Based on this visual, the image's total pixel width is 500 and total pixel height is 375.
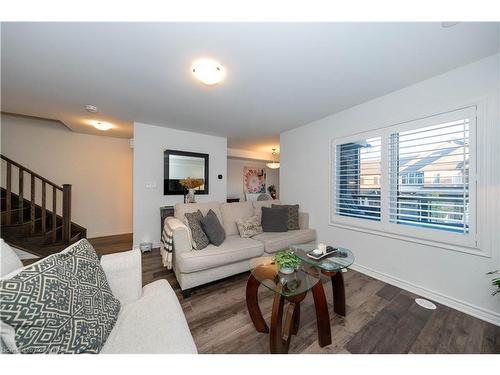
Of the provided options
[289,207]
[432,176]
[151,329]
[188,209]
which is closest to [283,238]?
[289,207]

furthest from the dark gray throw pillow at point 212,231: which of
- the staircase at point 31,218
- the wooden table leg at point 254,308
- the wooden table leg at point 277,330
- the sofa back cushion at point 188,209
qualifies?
the staircase at point 31,218

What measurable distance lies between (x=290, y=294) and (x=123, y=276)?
1.08 meters

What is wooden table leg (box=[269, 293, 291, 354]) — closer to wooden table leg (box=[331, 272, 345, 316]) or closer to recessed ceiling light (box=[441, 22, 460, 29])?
wooden table leg (box=[331, 272, 345, 316])

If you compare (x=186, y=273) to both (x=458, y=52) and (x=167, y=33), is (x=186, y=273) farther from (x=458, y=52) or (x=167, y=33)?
(x=458, y=52)

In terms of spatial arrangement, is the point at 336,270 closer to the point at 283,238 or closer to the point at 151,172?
the point at 283,238

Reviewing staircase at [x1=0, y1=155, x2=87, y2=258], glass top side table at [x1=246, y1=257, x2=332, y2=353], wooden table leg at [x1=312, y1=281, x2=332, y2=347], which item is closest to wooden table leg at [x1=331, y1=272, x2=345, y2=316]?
glass top side table at [x1=246, y1=257, x2=332, y2=353]

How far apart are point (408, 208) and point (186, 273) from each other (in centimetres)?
253

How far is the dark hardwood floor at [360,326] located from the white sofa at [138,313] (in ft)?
1.60

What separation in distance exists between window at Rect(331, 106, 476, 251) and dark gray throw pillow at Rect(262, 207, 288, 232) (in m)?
0.83

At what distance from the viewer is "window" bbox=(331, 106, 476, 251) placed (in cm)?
167

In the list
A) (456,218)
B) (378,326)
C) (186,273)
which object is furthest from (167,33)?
(456,218)

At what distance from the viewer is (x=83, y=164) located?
3.85 meters

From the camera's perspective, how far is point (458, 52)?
59.4 inches
